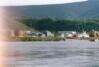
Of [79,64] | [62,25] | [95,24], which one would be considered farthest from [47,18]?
[79,64]

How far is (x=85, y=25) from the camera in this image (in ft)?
16.5

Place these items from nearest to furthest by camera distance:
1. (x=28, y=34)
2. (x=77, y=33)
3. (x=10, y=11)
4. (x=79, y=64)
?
(x=79, y=64) < (x=10, y=11) < (x=28, y=34) < (x=77, y=33)

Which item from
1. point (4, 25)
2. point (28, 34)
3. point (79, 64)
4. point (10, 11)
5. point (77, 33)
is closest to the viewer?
point (79, 64)

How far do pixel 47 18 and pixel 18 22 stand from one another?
0.45m

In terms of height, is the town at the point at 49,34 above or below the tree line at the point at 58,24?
below

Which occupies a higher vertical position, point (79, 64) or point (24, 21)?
point (24, 21)

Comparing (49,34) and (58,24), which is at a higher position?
(58,24)

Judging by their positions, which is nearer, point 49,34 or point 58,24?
point 58,24

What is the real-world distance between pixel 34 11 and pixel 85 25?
77cm

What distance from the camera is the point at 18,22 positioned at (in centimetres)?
461

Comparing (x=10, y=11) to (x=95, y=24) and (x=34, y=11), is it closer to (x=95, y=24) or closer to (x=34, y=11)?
(x=34, y=11)

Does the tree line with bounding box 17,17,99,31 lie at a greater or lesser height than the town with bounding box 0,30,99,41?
greater

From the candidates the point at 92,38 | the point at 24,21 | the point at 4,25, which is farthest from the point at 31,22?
the point at 92,38

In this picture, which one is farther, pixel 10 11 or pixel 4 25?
pixel 10 11
